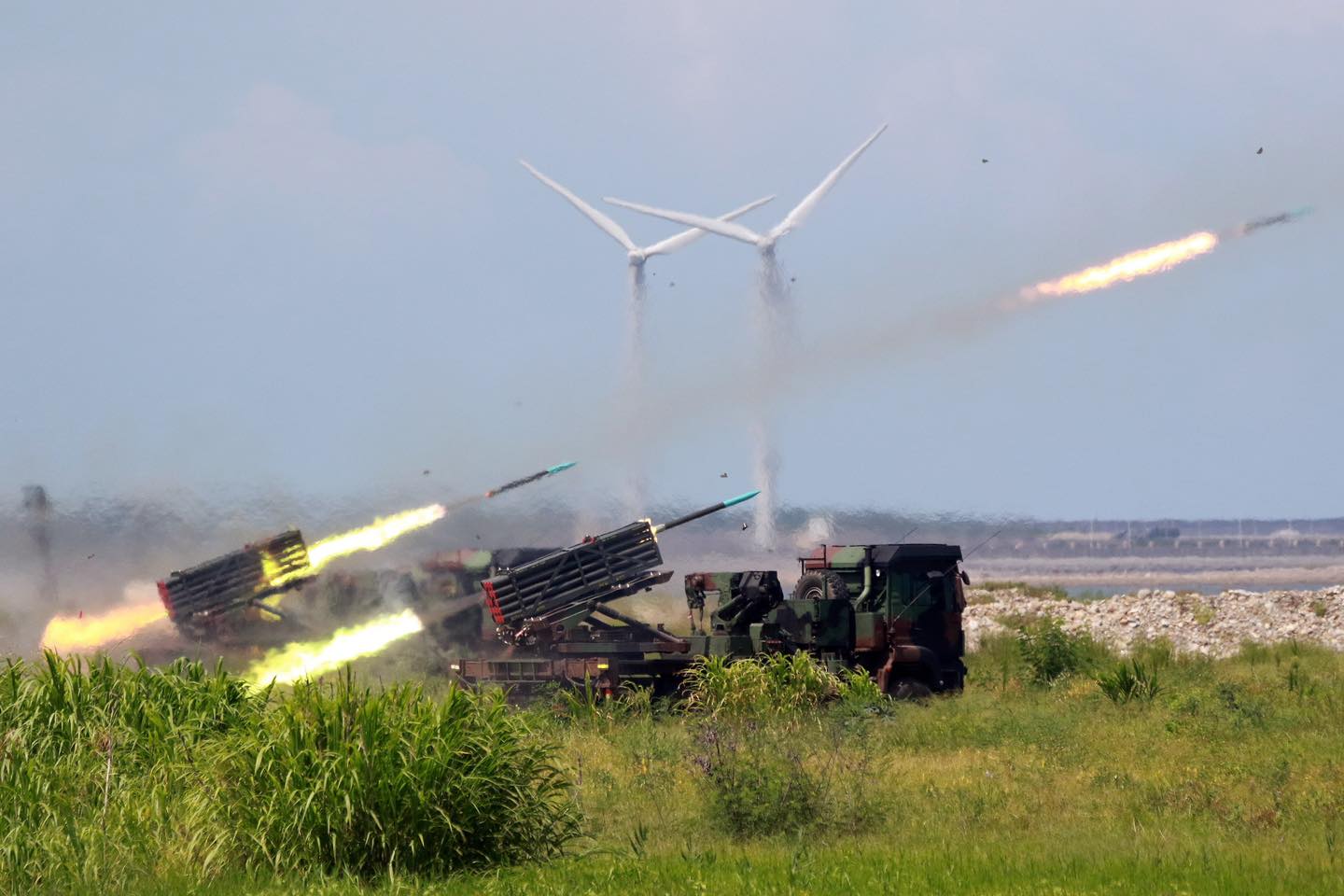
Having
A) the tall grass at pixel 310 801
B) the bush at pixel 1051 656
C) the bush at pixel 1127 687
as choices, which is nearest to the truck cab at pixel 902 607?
the bush at pixel 1051 656

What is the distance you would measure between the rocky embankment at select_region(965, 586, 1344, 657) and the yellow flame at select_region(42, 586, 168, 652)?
20004 mm

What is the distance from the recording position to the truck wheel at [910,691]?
93.9ft

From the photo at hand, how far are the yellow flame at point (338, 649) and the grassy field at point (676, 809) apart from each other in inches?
487

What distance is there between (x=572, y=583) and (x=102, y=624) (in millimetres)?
13391

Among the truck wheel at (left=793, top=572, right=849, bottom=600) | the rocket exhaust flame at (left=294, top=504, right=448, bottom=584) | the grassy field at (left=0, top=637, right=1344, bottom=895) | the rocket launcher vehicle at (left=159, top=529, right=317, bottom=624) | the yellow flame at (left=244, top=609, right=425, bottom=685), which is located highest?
the rocket exhaust flame at (left=294, top=504, right=448, bottom=584)

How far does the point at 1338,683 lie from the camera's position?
28234mm

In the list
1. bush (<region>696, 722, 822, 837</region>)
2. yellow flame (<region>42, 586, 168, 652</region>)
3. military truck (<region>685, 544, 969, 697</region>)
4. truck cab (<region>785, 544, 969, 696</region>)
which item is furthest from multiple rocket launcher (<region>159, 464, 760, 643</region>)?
bush (<region>696, 722, 822, 837</region>)

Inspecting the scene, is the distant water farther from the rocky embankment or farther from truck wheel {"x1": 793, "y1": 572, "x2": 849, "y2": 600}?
truck wheel {"x1": 793, "y1": 572, "x2": 849, "y2": 600}

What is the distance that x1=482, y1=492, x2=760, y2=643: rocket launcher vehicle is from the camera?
96.2 ft

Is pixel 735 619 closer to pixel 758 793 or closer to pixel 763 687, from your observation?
pixel 763 687

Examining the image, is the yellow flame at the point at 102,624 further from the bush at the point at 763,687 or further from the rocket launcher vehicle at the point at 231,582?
the bush at the point at 763,687

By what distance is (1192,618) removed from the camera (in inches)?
1864

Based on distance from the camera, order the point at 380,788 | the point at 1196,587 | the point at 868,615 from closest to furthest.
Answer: the point at 380,788 < the point at 868,615 < the point at 1196,587

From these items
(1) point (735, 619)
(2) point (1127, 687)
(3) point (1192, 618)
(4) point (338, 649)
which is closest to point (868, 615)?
(1) point (735, 619)
